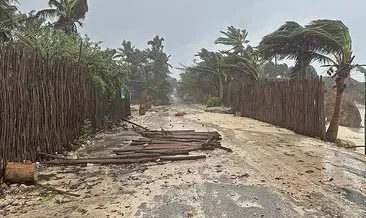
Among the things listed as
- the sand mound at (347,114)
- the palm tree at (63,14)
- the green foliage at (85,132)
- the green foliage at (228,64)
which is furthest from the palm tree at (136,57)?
the green foliage at (85,132)

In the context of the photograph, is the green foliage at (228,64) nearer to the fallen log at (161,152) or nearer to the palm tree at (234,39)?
the palm tree at (234,39)

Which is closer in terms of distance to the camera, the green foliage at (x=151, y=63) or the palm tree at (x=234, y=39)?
the palm tree at (x=234, y=39)

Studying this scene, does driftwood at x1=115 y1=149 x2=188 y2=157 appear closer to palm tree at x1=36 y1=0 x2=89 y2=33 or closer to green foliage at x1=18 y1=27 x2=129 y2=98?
green foliage at x1=18 y1=27 x2=129 y2=98

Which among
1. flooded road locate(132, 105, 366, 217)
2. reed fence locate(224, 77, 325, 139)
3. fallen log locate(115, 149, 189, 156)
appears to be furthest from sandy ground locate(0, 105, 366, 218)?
reed fence locate(224, 77, 325, 139)

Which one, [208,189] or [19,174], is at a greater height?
[19,174]

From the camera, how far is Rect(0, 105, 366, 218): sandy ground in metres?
3.75

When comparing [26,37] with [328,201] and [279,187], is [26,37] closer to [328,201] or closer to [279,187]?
[279,187]

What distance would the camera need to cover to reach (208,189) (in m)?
4.49

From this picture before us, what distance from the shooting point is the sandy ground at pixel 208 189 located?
375cm

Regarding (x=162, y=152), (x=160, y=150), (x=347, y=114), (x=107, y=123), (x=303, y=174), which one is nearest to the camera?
(x=303, y=174)

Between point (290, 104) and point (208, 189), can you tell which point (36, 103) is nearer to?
point (208, 189)

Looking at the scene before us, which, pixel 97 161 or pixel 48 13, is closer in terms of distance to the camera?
pixel 97 161

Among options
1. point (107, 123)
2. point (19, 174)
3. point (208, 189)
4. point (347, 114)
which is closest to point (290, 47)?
point (347, 114)

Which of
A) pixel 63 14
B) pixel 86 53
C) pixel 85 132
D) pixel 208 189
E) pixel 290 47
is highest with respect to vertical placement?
pixel 63 14
